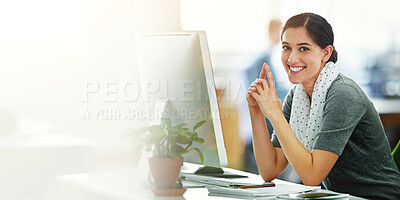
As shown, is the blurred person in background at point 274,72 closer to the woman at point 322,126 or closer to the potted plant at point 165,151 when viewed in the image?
the woman at point 322,126

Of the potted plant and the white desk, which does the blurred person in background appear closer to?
the white desk

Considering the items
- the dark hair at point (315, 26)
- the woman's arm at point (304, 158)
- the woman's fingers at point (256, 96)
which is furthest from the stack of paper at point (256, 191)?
the dark hair at point (315, 26)

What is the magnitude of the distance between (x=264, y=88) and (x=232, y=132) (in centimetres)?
147

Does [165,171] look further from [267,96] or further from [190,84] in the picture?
[267,96]

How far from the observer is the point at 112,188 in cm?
114

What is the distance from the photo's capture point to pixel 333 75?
1.37 m

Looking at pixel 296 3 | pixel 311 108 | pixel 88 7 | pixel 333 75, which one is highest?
pixel 296 3

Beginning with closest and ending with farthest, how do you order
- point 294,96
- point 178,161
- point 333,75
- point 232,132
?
point 178,161
point 333,75
point 294,96
point 232,132

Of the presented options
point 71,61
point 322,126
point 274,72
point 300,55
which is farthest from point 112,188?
point 274,72

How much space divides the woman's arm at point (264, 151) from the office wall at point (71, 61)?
2.00 ft

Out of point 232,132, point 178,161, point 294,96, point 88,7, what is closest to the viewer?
point 178,161

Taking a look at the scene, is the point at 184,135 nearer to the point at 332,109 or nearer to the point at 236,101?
the point at 332,109

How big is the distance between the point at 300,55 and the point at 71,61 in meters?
0.91

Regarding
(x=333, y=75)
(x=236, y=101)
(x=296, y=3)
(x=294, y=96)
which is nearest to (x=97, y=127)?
(x=294, y=96)
